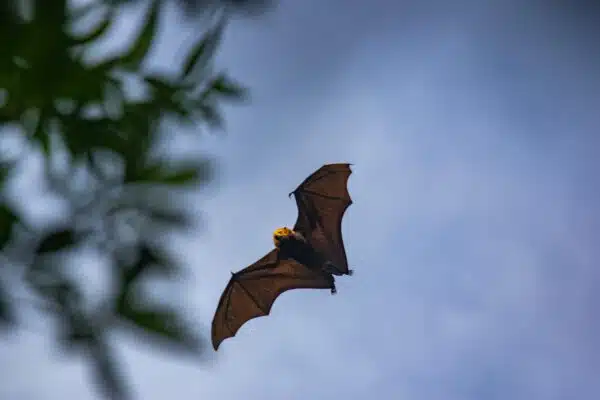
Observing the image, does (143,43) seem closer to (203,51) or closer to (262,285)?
(203,51)

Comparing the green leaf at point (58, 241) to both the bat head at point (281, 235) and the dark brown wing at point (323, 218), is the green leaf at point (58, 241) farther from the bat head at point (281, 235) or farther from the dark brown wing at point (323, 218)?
the dark brown wing at point (323, 218)

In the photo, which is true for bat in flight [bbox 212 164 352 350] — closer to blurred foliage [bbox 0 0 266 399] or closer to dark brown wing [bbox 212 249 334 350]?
dark brown wing [bbox 212 249 334 350]

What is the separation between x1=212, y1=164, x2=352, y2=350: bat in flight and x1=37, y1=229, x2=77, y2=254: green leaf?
428 inches

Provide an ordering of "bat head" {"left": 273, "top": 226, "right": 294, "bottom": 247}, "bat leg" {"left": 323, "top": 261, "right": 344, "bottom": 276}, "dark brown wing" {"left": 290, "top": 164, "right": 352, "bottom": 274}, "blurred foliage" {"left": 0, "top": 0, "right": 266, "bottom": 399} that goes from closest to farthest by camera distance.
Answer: "blurred foliage" {"left": 0, "top": 0, "right": 266, "bottom": 399}
"bat head" {"left": 273, "top": 226, "right": 294, "bottom": 247}
"dark brown wing" {"left": 290, "top": 164, "right": 352, "bottom": 274}
"bat leg" {"left": 323, "top": 261, "right": 344, "bottom": 276}

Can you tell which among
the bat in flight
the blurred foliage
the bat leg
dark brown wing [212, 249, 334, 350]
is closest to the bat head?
the bat in flight

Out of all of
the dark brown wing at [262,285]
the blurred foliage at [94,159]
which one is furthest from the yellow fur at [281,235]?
the blurred foliage at [94,159]

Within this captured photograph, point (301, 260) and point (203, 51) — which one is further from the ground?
point (301, 260)

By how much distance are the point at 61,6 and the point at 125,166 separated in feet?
1.71

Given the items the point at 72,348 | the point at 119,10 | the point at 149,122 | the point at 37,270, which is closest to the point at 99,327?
the point at 72,348

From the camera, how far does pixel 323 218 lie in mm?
12883

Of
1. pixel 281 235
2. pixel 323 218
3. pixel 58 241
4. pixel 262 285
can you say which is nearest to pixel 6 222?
pixel 58 241

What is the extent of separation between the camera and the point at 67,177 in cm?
186

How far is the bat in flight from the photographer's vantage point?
1255 cm

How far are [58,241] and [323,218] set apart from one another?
1133 cm
